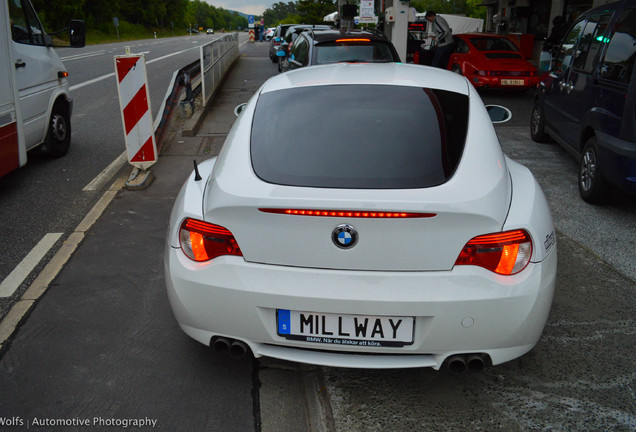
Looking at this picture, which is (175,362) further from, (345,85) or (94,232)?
(94,232)

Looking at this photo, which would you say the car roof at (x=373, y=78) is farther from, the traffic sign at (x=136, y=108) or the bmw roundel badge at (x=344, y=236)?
the traffic sign at (x=136, y=108)

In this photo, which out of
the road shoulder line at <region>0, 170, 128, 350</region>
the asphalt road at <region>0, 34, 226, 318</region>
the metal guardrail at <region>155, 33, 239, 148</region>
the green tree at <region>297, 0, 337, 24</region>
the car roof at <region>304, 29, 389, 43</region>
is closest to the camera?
the road shoulder line at <region>0, 170, 128, 350</region>

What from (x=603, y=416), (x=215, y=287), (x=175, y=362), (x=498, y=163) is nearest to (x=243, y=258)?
(x=215, y=287)

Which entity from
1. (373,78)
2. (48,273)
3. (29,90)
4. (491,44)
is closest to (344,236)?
(373,78)

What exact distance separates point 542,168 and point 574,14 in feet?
54.9

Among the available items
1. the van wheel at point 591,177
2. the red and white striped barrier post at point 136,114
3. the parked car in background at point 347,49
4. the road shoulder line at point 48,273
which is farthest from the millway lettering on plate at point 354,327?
the parked car in background at point 347,49

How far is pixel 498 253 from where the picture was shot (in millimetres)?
2488

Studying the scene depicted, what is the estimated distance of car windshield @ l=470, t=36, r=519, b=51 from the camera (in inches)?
553

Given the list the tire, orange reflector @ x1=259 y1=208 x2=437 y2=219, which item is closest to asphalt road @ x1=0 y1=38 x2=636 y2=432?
orange reflector @ x1=259 y1=208 x2=437 y2=219

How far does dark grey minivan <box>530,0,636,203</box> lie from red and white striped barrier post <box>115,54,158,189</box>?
460cm

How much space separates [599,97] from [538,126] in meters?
2.70

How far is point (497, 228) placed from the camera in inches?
98.0

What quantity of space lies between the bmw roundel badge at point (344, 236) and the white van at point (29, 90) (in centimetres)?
443

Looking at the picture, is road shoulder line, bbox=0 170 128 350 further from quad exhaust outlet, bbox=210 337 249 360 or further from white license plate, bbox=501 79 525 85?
white license plate, bbox=501 79 525 85
